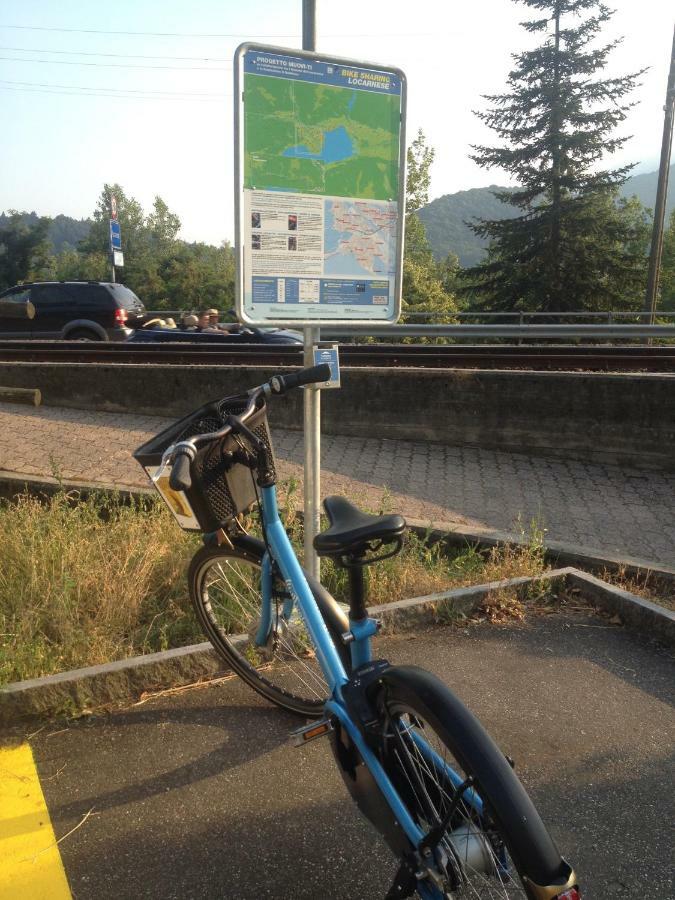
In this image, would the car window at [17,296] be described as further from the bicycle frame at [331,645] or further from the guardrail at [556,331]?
the bicycle frame at [331,645]

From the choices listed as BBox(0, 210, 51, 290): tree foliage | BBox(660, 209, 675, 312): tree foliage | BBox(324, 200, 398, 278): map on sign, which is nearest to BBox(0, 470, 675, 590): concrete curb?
BBox(324, 200, 398, 278): map on sign

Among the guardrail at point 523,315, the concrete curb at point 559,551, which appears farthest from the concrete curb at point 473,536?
the guardrail at point 523,315

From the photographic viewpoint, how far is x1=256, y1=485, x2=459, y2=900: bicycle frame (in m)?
2.00

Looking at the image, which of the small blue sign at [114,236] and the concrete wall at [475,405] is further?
the small blue sign at [114,236]

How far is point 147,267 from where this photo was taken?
58938mm

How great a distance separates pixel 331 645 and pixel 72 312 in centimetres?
1838

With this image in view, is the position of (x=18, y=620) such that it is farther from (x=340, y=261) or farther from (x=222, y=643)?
(x=340, y=261)

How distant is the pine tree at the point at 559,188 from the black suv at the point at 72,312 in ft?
71.1

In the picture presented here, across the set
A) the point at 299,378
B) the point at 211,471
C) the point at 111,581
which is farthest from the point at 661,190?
the point at 211,471

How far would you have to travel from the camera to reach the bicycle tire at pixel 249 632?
310 cm

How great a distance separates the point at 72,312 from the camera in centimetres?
1884

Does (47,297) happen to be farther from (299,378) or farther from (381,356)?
(299,378)

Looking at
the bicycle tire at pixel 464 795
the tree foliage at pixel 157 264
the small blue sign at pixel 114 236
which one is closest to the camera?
the bicycle tire at pixel 464 795

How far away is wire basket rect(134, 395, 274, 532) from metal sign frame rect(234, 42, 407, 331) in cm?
73
